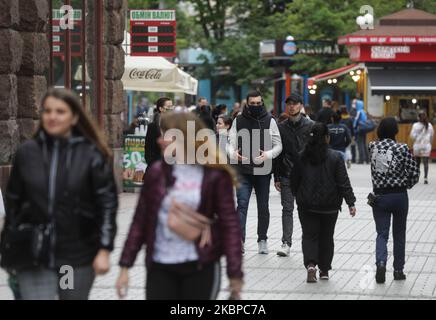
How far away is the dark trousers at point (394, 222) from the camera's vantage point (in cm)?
1151

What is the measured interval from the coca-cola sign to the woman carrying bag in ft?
63.9

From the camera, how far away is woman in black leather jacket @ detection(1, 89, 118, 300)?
621 cm

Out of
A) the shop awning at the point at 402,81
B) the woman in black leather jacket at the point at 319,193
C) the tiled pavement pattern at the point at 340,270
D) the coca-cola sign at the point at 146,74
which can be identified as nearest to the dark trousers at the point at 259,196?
the tiled pavement pattern at the point at 340,270

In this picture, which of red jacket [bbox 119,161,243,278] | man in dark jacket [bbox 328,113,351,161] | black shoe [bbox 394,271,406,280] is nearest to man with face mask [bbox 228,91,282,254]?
black shoe [bbox 394,271,406,280]

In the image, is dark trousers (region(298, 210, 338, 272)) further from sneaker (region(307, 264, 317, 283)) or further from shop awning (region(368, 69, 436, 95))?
shop awning (region(368, 69, 436, 95))

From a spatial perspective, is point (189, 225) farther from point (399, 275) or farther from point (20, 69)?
point (20, 69)

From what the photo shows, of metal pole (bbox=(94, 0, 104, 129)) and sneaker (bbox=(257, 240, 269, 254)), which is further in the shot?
metal pole (bbox=(94, 0, 104, 129))

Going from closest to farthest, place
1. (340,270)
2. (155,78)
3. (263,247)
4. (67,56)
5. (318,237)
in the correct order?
(318,237) < (340,270) < (263,247) < (67,56) < (155,78)

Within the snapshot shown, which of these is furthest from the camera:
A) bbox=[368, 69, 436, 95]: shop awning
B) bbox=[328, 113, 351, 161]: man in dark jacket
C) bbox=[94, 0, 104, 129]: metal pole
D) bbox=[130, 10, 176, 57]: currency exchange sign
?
bbox=[368, 69, 436, 95]: shop awning

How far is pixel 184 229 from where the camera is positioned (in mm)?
6230

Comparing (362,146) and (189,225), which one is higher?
(189,225)

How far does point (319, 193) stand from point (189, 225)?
17.4 feet

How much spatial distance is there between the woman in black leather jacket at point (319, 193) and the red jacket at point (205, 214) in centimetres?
510

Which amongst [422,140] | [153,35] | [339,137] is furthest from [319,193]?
[422,140]
